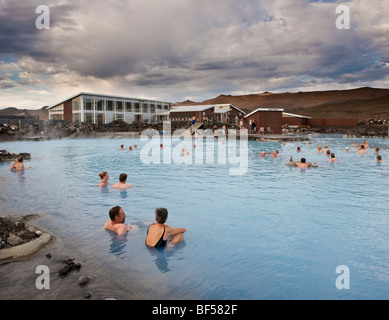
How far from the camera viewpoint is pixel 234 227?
739cm

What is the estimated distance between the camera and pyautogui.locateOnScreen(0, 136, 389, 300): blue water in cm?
473

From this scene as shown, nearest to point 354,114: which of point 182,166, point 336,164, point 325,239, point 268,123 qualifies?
point 268,123

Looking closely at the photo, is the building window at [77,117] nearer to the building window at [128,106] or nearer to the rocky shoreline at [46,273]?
the building window at [128,106]

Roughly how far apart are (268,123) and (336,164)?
71.1 feet

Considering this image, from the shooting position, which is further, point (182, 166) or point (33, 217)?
point (182, 166)

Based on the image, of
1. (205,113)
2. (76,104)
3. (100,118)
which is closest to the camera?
(76,104)

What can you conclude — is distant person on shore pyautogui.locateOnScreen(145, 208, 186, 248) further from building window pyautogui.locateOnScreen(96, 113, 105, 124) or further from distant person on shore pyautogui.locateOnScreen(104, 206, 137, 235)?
building window pyautogui.locateOnScreen(96, 113, 105, 124)

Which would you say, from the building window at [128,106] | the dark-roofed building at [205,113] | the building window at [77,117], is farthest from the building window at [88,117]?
the dark-roofed building at [205,113]

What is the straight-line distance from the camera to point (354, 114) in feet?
283

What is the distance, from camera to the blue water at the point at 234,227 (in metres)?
4.73

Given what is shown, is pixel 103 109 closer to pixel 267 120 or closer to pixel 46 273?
pixel 267 120

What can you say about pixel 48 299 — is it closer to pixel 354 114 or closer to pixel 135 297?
pixel 135 297

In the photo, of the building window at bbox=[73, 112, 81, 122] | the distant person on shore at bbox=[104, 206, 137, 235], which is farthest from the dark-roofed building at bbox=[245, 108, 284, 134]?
the distant person on shore at bbox=[104, 206, 137, 235]

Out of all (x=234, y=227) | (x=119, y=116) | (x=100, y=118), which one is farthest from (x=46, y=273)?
(x=119, y=116)
